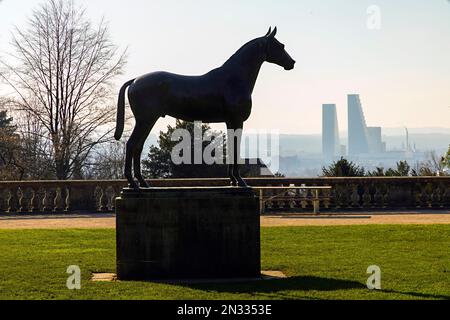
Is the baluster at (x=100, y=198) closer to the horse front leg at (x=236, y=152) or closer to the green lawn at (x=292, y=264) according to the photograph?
the green lawn at (x=292, y=264)

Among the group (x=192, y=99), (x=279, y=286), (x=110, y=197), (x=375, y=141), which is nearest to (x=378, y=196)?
(x=110, y=197)

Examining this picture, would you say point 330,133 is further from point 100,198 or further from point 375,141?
point 100,198

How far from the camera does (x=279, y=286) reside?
28.5ft

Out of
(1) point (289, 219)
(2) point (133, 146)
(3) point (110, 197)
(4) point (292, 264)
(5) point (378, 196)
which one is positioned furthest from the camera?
(5) point (378, 196)

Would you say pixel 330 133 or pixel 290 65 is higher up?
pixel 330 133

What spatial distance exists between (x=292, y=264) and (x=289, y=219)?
8627mm

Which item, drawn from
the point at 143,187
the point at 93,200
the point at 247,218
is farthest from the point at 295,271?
the point at 93,200

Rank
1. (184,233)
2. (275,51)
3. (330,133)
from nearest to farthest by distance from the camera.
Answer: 1. (184,233)
2. (275,51)
3. (330,133)

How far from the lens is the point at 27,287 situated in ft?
28.8

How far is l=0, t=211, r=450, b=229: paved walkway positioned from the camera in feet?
58.2

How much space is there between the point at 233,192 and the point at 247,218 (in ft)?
1.32

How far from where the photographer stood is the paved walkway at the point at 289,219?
17734 mm
